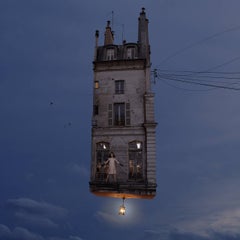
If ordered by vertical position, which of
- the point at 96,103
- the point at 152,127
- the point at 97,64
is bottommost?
the point at 152,127

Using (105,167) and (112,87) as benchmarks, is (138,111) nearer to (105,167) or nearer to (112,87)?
(112,87)

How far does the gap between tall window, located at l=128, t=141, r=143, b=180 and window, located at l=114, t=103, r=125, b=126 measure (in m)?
2.15

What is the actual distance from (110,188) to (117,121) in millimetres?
5829

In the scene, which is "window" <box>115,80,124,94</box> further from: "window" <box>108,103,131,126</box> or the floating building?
"window" <box>108,103,131,126</box>

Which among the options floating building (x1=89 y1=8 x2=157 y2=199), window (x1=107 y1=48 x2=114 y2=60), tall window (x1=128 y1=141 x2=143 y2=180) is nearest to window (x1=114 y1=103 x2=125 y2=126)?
floating building (x1=89 y1=8 x2=157 y2=199)

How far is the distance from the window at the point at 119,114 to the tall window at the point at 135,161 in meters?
2.15

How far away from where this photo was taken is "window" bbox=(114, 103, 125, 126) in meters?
31.0

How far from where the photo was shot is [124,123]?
30.9 m

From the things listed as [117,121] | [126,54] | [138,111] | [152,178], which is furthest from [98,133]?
[126,54]

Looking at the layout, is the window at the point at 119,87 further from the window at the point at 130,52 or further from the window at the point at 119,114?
the window at the point at 130,52

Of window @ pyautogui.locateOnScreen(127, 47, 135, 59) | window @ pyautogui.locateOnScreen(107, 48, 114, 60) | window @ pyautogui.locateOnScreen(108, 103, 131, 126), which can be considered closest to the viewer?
window @ pyautogui.locateOnScreen(108, 103, 131, 126)

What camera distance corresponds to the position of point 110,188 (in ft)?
94.8

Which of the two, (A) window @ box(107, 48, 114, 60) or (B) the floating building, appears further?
(A) window @ box(107, 48, 114, 60)

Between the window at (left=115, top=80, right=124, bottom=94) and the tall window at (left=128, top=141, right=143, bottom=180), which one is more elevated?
the window at (left=115, top=80, right=124, bottom=94)
